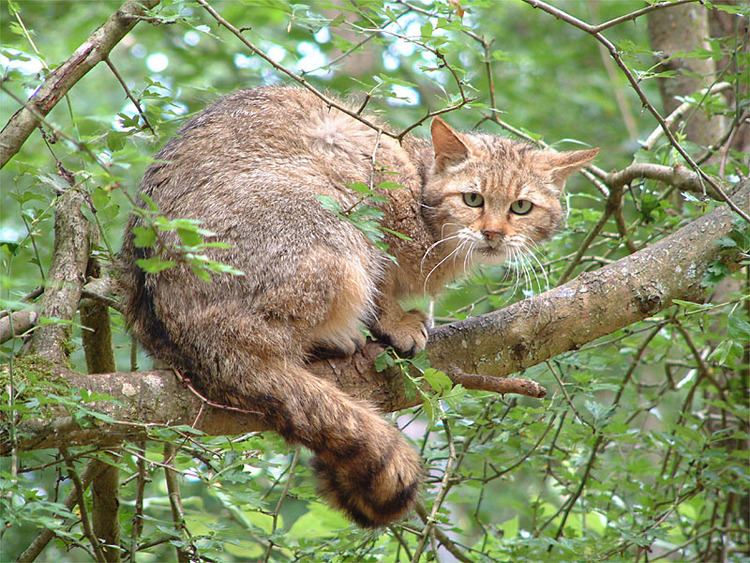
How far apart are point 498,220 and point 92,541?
245 centimetres

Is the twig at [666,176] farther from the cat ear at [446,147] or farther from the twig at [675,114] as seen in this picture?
the cat ear at [446,147]

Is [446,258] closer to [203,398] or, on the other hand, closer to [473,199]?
[473,199]

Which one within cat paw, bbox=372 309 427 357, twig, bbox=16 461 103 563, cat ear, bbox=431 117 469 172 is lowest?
twig, bbox=16 461 103 563

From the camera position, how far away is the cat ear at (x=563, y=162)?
470 cm

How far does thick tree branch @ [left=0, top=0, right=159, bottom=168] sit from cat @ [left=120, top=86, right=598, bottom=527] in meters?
0.57

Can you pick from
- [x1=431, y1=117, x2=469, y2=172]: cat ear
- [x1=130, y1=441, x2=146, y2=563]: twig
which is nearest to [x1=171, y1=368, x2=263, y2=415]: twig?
[x1=130, y1=441, x2=146, y2=563]: twig

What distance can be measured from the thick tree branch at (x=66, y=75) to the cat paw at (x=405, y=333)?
178cm

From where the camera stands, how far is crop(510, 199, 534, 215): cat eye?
4.67m

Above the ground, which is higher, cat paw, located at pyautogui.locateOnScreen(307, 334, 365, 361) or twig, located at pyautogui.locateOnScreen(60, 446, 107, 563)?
cat paw, located at pyautogui.locateOnScreen(307, 334, 365, 361)

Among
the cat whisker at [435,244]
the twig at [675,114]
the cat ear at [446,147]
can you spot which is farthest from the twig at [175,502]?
the twig at [675,114]

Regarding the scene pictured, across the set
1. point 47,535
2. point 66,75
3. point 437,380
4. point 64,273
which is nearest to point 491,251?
point 437,380

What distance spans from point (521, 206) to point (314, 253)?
4.53ft

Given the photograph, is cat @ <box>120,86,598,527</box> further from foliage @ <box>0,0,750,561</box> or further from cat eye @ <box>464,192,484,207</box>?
foliage @ <box>0,0,750,561</box>

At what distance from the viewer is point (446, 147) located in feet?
15.1
